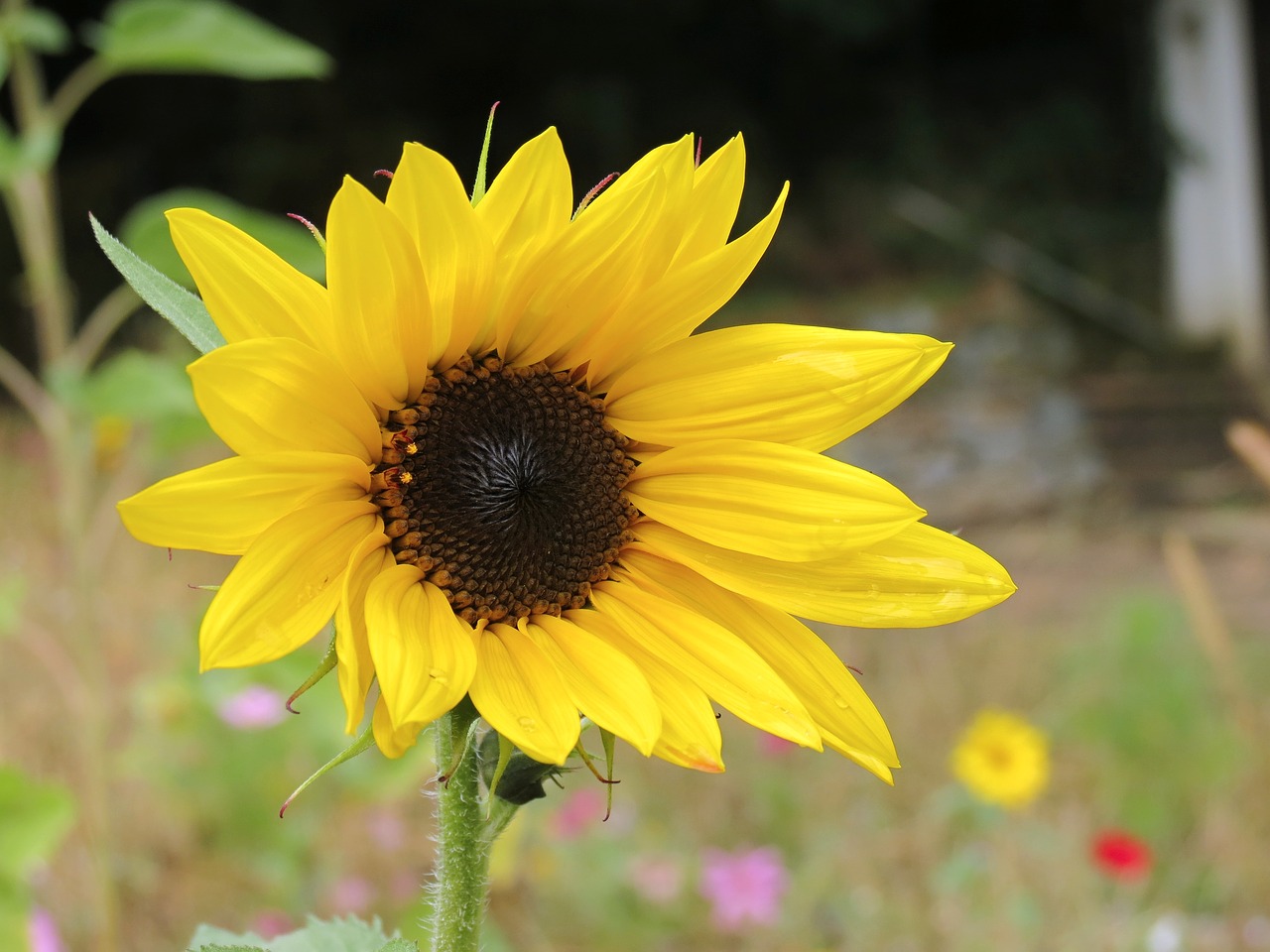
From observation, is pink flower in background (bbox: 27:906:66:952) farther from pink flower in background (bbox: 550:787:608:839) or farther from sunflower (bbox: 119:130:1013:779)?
sunflower (bbox: 119:130:1013:779)

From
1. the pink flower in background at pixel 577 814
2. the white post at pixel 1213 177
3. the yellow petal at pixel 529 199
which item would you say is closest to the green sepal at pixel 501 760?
the yellow petal at pixel 529 199

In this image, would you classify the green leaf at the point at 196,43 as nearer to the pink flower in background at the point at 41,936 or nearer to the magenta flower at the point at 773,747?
the pink flower in background at the point at 41,936

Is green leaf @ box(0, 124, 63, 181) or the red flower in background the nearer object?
green leaf @ box(0, 124, 63, 181)

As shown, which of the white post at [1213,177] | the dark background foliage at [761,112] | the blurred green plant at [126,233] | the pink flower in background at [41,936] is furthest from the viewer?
the white post at [1213,177]

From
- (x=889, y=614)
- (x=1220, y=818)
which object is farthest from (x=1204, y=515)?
(x=889, y=614)

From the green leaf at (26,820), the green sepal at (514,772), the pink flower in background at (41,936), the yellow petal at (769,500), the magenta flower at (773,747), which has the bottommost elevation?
the pink flower in background at (41,936)

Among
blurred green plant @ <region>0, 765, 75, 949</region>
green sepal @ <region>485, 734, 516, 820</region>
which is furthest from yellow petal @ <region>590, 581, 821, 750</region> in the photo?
blurred green plant @ <region>0, 765, 75, 949</region>

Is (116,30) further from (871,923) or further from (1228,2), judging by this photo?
(1228,2)
